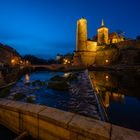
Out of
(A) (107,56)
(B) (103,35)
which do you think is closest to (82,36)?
(B) (103,35)

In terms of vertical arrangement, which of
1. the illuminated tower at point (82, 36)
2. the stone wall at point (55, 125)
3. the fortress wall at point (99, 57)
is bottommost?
the stone wall at point (55, 125)

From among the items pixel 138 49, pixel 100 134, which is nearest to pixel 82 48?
pixel 138 49

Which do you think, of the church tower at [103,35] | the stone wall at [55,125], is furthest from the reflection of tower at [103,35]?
the stone wall at [55,125]

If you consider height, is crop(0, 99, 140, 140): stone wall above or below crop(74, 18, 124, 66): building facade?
below

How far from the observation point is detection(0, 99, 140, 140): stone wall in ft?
10.2

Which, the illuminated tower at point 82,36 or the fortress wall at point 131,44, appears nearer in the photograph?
the fortress wall at point 131,44

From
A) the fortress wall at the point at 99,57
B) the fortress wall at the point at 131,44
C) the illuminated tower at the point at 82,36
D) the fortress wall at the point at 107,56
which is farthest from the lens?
the illuminated tower at the point at 82,36

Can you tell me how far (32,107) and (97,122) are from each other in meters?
1.90

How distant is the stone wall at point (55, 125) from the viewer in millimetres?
3105

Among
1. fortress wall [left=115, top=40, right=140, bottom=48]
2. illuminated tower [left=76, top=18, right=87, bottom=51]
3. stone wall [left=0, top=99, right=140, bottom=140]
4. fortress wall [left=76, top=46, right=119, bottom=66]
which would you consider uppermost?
illuminated tower [left=76, top=18, right=87, bottom=51]

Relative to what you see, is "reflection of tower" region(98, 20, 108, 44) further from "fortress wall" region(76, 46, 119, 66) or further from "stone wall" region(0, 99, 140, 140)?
"stone wall" region(0, 99, 140, 140)

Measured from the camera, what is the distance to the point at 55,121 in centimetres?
365

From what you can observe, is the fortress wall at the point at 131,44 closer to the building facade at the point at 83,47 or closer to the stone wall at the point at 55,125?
the building facade at the point at 83,47

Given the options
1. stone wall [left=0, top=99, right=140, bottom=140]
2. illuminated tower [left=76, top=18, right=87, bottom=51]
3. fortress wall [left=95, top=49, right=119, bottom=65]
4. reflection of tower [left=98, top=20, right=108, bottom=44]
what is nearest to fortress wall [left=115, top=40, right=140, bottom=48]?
fortress wall [left=95, top=49, right=119, bottom=65]
